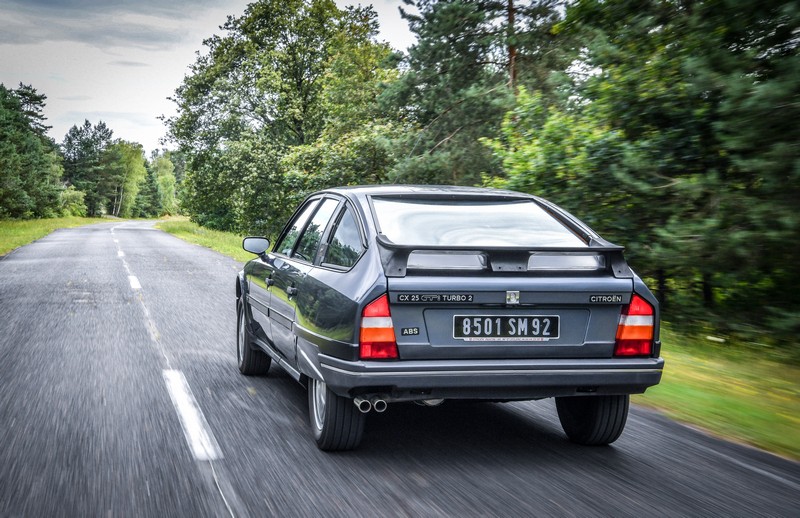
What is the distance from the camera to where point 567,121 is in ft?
39.3

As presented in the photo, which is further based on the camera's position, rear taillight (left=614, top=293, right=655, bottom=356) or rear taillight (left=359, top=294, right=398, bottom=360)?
rear taillight (left=614, top=293, right=655, bottom=356)

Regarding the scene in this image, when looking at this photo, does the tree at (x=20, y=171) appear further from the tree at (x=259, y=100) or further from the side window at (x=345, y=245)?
the side window at (x=345, y=245)

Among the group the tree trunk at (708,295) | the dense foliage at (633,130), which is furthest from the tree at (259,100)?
the tree trunk at (708,295)

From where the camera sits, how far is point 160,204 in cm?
11981

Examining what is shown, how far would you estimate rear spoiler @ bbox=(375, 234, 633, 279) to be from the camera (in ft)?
12.6

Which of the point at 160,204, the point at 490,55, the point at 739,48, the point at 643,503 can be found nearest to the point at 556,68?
the point at 490,55

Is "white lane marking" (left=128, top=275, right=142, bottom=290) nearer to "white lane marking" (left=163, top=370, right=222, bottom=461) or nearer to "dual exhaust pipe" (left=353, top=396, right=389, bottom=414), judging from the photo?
"white lane marking" (left=163, top=370, right=222, bottom=461)

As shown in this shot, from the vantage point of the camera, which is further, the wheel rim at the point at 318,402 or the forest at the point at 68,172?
the forest at the point at 68,172

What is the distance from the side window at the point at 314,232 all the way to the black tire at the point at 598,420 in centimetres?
199

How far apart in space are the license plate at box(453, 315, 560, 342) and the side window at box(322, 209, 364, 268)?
0.73 metres

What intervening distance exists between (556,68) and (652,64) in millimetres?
7612

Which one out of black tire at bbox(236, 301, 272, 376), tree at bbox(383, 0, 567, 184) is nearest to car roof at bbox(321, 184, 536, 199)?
black tire at bbox(236, 301, 272, 376)

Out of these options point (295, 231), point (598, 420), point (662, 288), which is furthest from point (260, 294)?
point (662, 288)

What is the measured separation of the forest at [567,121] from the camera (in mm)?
7930
